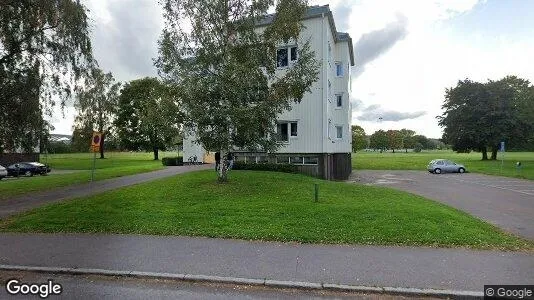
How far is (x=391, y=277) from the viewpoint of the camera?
5656mm

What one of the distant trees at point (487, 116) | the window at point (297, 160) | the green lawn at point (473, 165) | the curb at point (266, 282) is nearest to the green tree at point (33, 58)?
the curb at point (266, 282)

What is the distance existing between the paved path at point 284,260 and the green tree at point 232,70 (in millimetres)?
7498

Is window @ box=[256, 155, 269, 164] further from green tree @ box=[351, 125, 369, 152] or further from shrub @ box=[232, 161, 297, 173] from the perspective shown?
green tree @ box=[351, 125, 369, 152]

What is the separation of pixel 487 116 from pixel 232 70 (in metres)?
51.9

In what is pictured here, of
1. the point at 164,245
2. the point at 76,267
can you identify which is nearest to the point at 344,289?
the point at 164,245

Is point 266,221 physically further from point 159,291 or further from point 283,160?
point 283,160

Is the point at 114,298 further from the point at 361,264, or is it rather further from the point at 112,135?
the point at 112,135

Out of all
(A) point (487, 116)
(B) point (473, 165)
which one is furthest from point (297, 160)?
(A) point (487, 116)

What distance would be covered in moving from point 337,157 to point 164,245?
22.6 metres

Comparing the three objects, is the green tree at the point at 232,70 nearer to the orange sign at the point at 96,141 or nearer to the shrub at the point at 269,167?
the orange sign at the point at 96,141

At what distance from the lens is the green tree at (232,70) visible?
1448 cm

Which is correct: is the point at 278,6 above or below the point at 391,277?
above

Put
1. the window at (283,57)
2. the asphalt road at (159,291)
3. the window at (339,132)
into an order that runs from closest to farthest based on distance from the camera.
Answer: the asphalt road at (159,291) < the window at (283,57) < the window at (339,132)

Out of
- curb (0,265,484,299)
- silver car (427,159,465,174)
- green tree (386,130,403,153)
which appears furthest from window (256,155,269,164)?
green tree (386,130,403,153)
